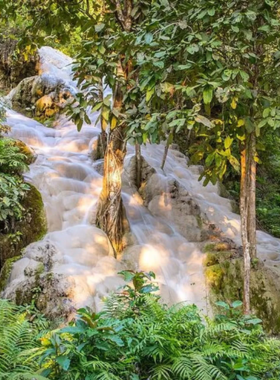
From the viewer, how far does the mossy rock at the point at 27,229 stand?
450 cm

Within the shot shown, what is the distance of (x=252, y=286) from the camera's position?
4.70 m

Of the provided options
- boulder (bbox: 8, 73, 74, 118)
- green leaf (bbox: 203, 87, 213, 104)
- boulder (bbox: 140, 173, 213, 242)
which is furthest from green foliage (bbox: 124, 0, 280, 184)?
boulder (bbox: 8, 73, 74, 118)

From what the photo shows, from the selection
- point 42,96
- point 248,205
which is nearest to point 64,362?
point 248,205

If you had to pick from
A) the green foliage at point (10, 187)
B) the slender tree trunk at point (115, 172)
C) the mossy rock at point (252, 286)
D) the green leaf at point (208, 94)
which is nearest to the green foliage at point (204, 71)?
the green leaf at point (208, 94)

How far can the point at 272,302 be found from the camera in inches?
185

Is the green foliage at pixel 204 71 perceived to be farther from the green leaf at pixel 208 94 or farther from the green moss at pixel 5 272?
the green moss at pixel 5 272

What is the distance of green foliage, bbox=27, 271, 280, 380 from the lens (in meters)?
1.49

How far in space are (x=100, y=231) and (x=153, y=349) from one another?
→ 136 inches

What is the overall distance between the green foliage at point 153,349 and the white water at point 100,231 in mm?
2254

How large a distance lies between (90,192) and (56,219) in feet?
3.44

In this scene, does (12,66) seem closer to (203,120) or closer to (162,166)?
(162,166)

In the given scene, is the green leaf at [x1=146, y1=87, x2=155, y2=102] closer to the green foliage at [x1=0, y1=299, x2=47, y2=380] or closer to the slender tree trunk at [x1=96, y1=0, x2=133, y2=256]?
the slender tree trunk at [x1=96, y1=0, x2=133, y2=256]

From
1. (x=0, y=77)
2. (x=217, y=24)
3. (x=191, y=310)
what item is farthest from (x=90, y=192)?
(x=0, y=77)

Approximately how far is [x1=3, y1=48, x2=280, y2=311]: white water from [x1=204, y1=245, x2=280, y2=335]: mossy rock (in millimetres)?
197
